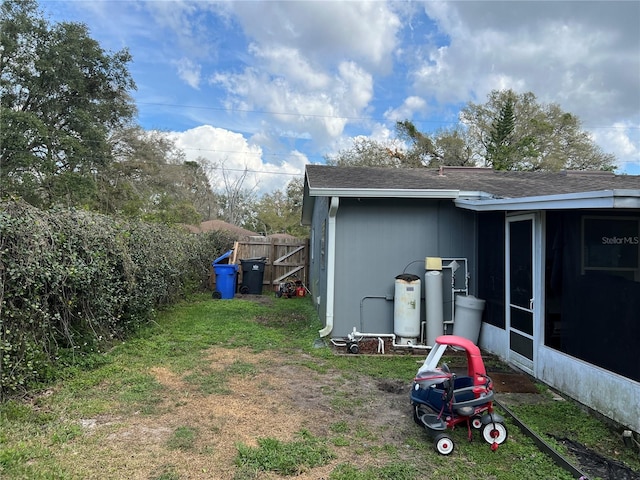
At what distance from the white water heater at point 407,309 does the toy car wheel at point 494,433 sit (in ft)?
9.58

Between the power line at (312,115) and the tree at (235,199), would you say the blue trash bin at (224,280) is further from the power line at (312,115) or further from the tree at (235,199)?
the tree at (235,199)

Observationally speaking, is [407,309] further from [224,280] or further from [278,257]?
[278,257]

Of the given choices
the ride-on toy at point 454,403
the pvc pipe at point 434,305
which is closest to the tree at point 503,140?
the pvc pipe at point 434,305

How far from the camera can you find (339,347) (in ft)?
20.5

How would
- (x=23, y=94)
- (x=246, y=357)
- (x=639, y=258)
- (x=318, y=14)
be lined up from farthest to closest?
1. (x=23, y=94)
2. (x=318, y=14)
3. (x=246, y=357)
4. (x=639, y=258)

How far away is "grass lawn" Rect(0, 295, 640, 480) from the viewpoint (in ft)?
9.30

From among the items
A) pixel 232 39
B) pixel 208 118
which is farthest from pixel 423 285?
pixel 208 118

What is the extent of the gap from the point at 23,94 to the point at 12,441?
783 inches

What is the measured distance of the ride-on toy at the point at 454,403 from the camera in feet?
10.6

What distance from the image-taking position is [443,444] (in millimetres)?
3127

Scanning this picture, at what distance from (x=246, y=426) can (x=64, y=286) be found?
98.3 inches

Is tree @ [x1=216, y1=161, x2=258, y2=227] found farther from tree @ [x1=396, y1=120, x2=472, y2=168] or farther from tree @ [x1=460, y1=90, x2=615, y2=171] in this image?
tree @ [x1=460, y1=90, x2=615, y2=171]

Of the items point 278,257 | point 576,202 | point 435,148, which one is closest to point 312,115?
point 435,148

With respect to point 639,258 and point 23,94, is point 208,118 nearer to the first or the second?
point 23,94
